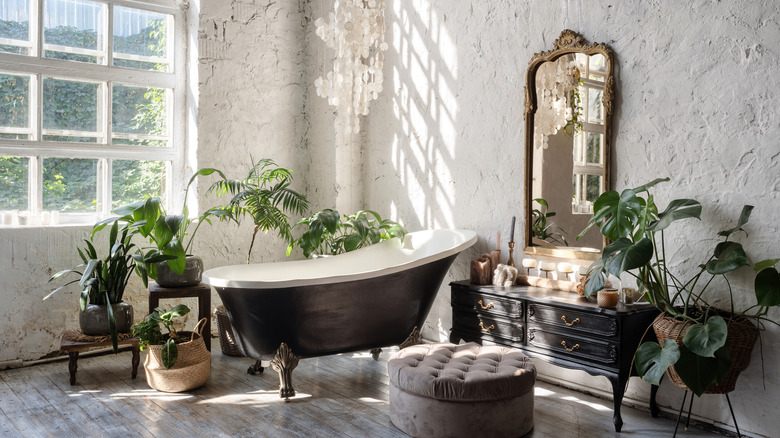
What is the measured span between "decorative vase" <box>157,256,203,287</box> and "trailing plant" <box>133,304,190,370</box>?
1.07 feet

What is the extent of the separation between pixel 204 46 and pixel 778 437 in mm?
4207

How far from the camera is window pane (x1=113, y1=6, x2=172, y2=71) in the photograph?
4.42 metres

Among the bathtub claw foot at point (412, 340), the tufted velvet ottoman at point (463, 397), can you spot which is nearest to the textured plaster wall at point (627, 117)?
the bathtub claw foot at point (412, 340)

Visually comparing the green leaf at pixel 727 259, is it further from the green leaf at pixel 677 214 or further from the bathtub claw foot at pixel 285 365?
the bathtub claw foot at pixel 285 365

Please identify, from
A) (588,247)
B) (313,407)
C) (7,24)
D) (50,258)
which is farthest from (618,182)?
(7,24)

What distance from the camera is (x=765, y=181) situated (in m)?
2.79

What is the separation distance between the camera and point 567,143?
3539 mm

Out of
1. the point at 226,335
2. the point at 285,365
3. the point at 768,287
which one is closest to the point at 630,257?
the point at 768,287

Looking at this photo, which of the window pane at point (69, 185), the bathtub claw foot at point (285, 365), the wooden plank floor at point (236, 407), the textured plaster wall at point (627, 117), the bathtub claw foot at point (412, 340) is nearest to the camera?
the textured plaster wall at point (627, 117)

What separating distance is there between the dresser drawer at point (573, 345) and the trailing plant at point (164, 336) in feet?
6.06

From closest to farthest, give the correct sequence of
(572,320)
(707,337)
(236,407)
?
(707,337) < (572,320) < (236,407)

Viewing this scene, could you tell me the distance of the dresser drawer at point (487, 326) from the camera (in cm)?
339

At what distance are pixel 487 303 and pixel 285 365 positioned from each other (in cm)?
115

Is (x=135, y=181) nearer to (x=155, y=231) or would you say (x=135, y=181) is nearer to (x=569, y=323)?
(x=155, y=231)
